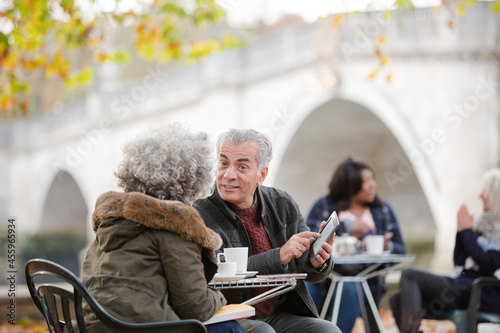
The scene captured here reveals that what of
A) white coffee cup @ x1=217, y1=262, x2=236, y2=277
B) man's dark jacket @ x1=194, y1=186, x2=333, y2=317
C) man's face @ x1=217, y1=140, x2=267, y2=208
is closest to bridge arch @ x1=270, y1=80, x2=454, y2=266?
man's dark jacket @ x1=194, y1=186, x2=333, y2=317

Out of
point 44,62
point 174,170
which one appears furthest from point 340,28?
point 174,170

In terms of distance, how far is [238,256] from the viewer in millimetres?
2369

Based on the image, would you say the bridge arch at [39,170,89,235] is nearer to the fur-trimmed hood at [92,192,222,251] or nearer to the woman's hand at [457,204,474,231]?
the woman's hand at [457,204,474,231]

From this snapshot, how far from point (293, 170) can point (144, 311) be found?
537 inches

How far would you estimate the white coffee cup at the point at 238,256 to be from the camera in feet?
7.76

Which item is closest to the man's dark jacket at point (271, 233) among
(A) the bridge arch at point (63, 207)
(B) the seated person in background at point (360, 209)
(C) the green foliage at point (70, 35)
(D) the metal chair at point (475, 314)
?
(D) the metal chair at point (475, 314)

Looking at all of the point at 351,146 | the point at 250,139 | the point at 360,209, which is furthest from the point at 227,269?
the point at 351,146

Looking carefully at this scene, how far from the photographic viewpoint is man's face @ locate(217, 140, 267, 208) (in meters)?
2.59

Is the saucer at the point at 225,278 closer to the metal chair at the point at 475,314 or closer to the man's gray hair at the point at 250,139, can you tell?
the man's gray hair at the point at 250,139

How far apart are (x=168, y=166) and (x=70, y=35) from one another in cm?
537

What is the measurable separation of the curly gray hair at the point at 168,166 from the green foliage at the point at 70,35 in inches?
166

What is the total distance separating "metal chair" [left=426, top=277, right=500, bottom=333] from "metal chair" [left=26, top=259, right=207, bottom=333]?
74.5 inches

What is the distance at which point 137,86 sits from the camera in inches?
695

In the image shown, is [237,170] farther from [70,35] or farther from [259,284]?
[70,35]
